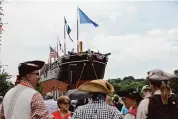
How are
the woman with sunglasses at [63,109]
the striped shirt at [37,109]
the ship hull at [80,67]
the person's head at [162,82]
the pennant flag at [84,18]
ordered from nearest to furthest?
1. the striped shirt at [37,109]
2. the person's head at [162,82]
3. the woman with sunglasses at [63,109]
4. the pennant flag at [84,18]
5. the ship hull at [80,67]

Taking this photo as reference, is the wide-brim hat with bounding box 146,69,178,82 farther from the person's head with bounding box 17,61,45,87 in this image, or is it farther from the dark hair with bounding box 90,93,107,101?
the person's head with bounding box 17,61,45,87

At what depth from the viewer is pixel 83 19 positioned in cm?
4697

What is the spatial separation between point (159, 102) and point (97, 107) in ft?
2.25

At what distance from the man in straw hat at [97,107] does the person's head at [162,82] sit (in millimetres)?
481

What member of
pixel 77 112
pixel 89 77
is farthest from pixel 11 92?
pixel 89 77

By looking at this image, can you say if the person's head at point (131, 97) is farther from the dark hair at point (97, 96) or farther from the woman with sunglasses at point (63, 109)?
the dark hair at point (97, 96)

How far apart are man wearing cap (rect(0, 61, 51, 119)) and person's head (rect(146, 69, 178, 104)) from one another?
1220mm

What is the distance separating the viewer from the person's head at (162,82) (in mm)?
4978

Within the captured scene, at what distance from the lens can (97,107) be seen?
188 inches

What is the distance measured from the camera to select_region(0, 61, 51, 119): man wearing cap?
4.65 m

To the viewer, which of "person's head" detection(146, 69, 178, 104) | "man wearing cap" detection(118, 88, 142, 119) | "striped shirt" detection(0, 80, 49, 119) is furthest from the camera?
"man wearing cap" detection(118, 88, 142, 119)

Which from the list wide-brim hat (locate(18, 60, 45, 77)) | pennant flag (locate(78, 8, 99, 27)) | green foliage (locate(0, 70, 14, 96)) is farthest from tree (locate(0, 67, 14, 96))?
wide-brim hat (locate(18, 60, 45, 77))

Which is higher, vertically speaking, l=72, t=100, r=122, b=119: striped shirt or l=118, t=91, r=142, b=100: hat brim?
l=72, t=100, r=122, b=119: striped shirt

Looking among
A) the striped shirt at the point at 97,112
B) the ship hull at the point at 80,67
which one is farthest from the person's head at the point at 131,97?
the ship hull at the point at 80,67
